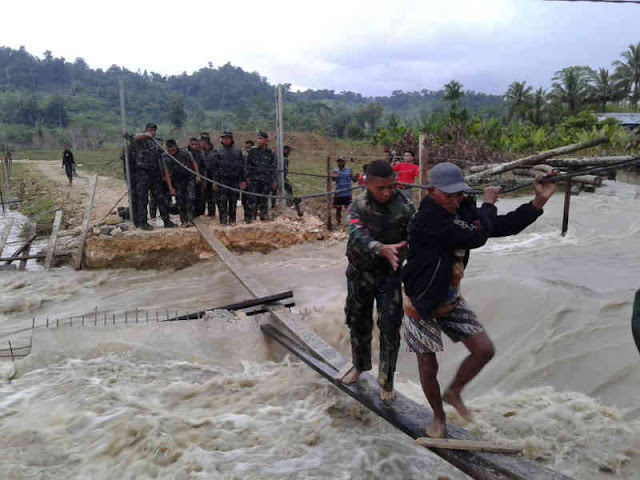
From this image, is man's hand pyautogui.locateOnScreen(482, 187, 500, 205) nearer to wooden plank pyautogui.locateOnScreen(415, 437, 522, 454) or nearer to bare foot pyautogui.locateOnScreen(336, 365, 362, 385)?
wooden plank pyautogui.locateOnScreen(415, 437, 522, 454)

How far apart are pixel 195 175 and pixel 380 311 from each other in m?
6.58

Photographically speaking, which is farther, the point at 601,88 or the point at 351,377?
the point at 601,88

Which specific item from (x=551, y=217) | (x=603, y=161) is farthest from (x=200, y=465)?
(x=551, y=217)

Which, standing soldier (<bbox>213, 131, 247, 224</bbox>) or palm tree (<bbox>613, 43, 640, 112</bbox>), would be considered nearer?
standing soldier (<bbox>213, 131, 247, 224</bbox>)

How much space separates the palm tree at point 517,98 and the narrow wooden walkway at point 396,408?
40441mm

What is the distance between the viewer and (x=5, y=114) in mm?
56938

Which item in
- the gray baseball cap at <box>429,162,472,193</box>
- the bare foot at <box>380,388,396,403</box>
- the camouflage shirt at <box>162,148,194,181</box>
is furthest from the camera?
the camouflage shirt at <box>162,148,194,181</box>

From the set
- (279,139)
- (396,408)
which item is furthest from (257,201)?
(396,408)

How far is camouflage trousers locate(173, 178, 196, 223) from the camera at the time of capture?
959cm

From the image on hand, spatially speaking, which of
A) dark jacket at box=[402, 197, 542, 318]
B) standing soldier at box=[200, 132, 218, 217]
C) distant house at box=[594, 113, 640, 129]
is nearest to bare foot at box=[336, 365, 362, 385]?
dark jacket at box=[402, 197, 542, 318]

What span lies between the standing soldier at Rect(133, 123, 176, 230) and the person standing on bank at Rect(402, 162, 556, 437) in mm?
7040

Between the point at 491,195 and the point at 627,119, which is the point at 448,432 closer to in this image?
the point at 491,195

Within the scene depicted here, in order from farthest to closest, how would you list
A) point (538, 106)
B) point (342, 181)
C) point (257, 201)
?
point (538, 106) < point (342, 181) < point (257, 201)

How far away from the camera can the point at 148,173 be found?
30.5 ft
